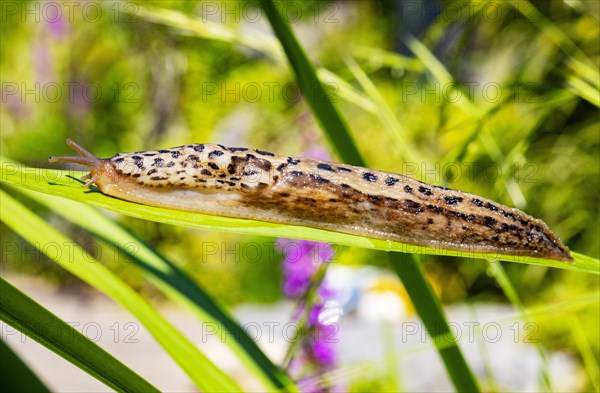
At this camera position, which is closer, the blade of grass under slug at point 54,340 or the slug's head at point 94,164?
the blade of grass under slug at point 54,340

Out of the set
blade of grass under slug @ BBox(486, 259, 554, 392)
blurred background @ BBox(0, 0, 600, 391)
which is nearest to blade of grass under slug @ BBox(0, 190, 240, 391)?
blade of grass under slug @ BBox(486, 259, 554, 392)

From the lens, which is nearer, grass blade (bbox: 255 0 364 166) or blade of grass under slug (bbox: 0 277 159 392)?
blade of grass under slug (bbox: 0 277 159 392)

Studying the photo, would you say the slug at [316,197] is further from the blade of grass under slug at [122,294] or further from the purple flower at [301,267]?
the purple flower at [301,267]

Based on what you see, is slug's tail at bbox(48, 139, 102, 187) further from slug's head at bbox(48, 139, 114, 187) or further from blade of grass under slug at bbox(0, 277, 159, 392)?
blade of grass under slug at bbox(0, 277, 159, 392)

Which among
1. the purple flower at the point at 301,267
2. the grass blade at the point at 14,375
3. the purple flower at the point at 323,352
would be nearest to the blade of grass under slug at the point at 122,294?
the grass blade at the point at 14,375

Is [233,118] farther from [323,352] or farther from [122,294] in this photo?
[122,294]

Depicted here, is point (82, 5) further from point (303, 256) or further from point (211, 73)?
point (303, 256)

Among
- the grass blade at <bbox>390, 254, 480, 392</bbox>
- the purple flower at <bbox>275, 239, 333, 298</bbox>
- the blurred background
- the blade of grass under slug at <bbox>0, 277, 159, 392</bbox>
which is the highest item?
the blurred background

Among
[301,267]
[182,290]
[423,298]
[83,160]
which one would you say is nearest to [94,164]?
[83,160]
